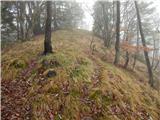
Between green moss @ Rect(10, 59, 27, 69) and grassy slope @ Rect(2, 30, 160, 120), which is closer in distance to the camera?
grassy slope @ Rect(2, 30, 160, 120)

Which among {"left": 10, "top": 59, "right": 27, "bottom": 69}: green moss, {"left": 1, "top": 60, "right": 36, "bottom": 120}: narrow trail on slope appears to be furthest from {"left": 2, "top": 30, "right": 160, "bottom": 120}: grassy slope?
{"left": 1, "top": 60, "right": 36, "bottom": 120}: narrow trail on slope

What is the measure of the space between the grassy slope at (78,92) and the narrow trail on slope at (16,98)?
18 cm

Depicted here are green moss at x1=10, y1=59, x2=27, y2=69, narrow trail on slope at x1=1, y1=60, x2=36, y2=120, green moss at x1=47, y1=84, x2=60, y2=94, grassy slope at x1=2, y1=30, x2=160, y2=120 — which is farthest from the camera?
green moss at x1=10, y1=59, x2=27, y2=69

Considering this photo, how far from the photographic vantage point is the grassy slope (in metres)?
9.08

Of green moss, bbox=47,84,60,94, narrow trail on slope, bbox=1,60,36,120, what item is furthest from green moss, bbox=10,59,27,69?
green moss, bbox=47,84,60,94

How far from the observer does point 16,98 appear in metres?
9.50

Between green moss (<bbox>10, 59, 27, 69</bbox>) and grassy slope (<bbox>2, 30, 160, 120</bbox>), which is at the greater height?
green moss (<bbox>10, 59, 27, 69</bbox>)

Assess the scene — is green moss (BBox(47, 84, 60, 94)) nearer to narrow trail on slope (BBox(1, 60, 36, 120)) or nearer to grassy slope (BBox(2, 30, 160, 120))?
grassy slope (BBox(2, 30, 160, 120))

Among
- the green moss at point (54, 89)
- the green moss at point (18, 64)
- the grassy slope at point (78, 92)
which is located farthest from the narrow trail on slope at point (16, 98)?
the green moss at point (54, 89)

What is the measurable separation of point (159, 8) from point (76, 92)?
25932 mm

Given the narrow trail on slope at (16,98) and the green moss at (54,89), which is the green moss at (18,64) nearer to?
the narrow trail on slope at (16,98)

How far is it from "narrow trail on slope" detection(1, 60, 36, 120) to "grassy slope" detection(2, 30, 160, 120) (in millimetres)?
177

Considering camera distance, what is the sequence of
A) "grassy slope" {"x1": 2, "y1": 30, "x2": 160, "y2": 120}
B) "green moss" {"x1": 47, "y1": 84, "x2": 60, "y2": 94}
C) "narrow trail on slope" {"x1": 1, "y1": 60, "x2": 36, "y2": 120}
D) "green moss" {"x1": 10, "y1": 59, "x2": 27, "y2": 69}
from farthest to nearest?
"green moss" {"x1": 10, "y1": 59, "x2": 27, "y2": 69} < "green moss" {"x1": 47, "y1": 84, "x2": 60, "y2": 94} < "grassy slope" {"x1": 2, "y1": 30, "x2": 160, "y2": 120} < "narrow trail on slope" {"x1": 1, "y1": 60, "x2": 36, "y2": 120}

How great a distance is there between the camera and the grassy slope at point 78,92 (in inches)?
357
